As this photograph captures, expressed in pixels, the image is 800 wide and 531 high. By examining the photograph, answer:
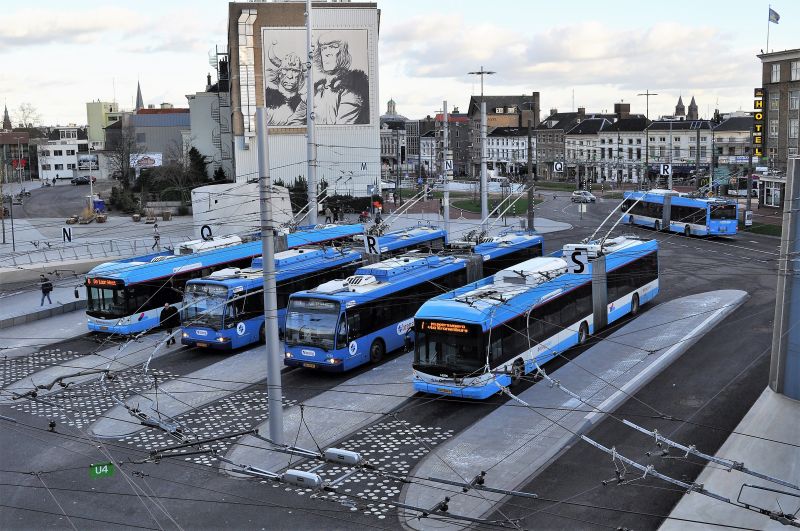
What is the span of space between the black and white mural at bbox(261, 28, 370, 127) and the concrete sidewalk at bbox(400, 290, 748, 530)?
45500mm

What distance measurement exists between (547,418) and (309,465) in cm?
507

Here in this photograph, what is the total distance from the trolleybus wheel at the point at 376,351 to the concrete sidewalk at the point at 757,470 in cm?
1023

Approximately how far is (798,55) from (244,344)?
53110 millimetres

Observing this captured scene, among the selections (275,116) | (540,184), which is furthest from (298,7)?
(540,184)

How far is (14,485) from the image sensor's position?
16.2 meters

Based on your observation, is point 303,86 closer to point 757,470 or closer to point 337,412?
point 337,412

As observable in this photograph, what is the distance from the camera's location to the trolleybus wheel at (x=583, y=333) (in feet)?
82.2

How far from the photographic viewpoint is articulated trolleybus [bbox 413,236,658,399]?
20.0 meters

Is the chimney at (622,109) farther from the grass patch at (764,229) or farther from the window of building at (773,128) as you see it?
the grass patch at (764,229)

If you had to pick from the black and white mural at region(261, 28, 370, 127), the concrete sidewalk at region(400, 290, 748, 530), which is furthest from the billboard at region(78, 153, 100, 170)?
the concrete sidewalk at region(400, 290, 748, 530)

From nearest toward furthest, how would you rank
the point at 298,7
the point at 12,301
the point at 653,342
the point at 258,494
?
the point at 258,494
the point at 653,342
the point at 12,301
the point at 298,7

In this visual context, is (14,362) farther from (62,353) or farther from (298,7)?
(298,7)

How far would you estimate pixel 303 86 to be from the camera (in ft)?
227

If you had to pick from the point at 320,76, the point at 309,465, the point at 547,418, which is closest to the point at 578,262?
the point at 547,418
